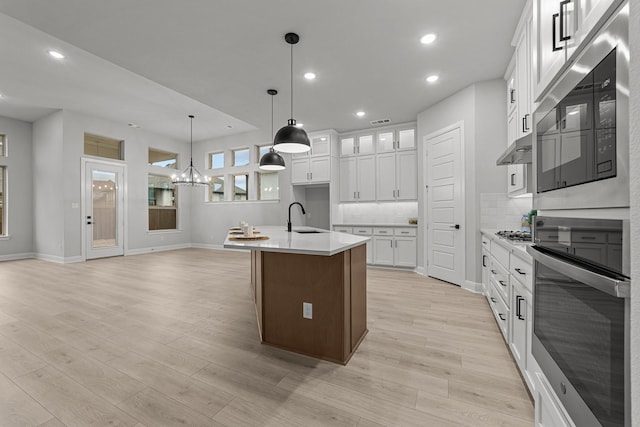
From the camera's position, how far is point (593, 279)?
740 millimetres

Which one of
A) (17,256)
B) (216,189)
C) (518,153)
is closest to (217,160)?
(216,189)

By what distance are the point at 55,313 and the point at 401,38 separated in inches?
196

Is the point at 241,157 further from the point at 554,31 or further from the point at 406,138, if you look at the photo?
the point at 554,31

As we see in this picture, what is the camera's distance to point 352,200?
20.5ft

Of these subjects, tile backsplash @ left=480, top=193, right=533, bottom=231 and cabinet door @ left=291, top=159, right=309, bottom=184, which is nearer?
tile backsplash @ left=480, top=193, right=533, bottom=231

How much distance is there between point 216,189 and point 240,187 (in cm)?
99

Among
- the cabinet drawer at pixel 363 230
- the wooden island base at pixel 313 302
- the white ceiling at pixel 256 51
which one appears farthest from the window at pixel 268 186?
the wooden island base at pixel 313 302

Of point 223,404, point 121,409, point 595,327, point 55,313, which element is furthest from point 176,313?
point 595,327

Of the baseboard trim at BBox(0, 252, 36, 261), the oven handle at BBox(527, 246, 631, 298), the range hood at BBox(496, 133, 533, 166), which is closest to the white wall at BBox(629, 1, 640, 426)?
the oven handle at BBox(527, 246, 631, 298)

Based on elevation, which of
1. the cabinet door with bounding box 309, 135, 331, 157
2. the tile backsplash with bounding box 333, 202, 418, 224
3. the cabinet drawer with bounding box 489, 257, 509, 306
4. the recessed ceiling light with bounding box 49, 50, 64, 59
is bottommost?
the cabinet drawer with bounding box 489, 257, 509, 306

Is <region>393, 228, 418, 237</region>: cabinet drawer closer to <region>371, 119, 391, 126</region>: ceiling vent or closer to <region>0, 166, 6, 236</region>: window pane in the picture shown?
<region>371, 119, 391, 126</region>: ceiling vent

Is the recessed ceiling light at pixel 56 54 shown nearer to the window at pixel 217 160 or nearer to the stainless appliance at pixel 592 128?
the window at pixel 217 160

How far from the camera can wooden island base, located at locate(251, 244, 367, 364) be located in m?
2.12

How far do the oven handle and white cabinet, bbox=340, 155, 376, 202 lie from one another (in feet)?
16.5
